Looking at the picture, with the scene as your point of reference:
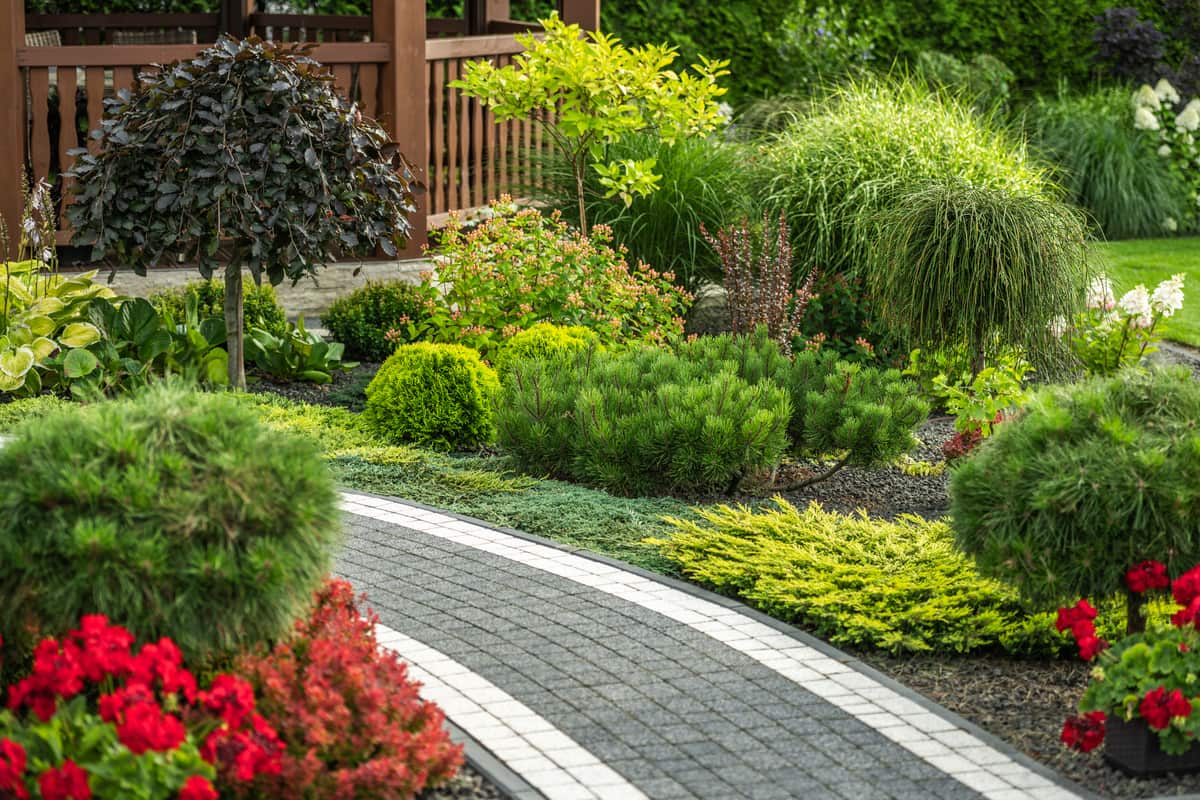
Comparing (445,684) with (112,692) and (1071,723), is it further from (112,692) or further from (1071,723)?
(1071,723)

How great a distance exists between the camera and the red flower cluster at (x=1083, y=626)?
4227 millimetres

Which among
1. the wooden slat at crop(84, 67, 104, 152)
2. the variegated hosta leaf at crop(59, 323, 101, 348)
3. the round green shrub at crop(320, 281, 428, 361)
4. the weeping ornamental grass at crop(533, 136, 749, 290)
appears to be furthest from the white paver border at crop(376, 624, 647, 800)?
the wooden slat at crop(84, 67, 104, 152)

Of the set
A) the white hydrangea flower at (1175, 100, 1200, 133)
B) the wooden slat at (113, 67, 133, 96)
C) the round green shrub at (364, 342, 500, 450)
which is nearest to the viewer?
the round green shrub at (364, 342, 500, 450)

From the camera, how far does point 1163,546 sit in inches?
178

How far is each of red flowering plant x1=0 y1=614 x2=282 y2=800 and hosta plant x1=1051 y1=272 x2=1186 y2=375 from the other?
6096 mm

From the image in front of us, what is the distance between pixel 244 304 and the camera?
9.28 m

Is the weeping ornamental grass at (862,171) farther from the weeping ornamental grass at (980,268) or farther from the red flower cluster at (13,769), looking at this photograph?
the red flower cluster at (13,769)

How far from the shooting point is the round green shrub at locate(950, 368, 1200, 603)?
4.46 meters

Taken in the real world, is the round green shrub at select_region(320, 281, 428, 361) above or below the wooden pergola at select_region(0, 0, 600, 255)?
below

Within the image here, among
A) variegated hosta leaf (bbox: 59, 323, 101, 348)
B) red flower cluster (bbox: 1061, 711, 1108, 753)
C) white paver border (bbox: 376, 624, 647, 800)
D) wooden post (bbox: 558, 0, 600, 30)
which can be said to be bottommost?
white paver border (bbox: 376, 624, 647, 800)

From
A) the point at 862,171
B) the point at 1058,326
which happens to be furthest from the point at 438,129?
the point at 1058,326

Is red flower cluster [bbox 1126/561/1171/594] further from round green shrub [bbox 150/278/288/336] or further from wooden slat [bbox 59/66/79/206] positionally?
wooden slat [bbox 59/66/79/206]

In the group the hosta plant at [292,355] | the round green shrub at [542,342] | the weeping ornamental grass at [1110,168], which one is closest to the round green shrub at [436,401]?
the round green shrub at [542,342]

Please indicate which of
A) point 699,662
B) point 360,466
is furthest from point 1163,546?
point 360,466
